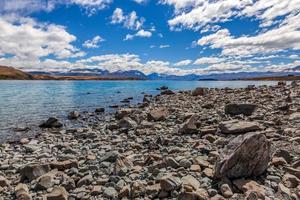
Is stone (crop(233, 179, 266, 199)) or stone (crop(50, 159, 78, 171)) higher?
stone (crop(233, 179, 266, 199))

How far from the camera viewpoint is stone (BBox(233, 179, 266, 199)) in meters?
7.29

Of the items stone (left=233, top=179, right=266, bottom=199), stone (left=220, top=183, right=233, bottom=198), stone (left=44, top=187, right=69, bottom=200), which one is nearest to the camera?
stone (left=233, top=179, right=266, bottom=199)

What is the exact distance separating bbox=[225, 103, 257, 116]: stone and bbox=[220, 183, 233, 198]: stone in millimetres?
13020

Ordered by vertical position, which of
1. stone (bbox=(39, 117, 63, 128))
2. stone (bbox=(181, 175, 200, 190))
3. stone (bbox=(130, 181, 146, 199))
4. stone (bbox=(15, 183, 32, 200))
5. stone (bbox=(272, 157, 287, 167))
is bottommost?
stone (bbox=(39, 117, 63, 128))

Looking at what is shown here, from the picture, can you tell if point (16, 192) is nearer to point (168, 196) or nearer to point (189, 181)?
point (168, 196)

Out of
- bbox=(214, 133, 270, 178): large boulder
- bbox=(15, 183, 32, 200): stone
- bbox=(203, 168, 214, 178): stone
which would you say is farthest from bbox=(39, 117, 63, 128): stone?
bbox=(214, 133, 270, 178): large boulder

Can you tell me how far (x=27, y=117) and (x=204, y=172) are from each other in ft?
73.2

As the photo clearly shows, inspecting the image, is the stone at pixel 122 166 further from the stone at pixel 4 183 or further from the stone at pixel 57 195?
the stone at pixel 4 183

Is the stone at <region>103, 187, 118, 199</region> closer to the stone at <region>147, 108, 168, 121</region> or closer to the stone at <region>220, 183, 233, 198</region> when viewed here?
the stone at <region>220, 183, 233, 198</region>

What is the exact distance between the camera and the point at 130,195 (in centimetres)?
795

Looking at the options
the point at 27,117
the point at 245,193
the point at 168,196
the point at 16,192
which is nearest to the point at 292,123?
the point at 245,193

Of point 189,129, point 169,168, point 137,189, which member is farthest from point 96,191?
point 189,129

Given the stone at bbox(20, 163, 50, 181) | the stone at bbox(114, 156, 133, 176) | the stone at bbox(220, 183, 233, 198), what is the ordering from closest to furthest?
1. the stone at bbox(220, 183, 233, 198)
2. the stone at bbox(114, 156, 133, 176)
3. the stone at bbox(20, 163, 50, 181)

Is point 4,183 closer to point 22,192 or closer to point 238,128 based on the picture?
point 22,192
